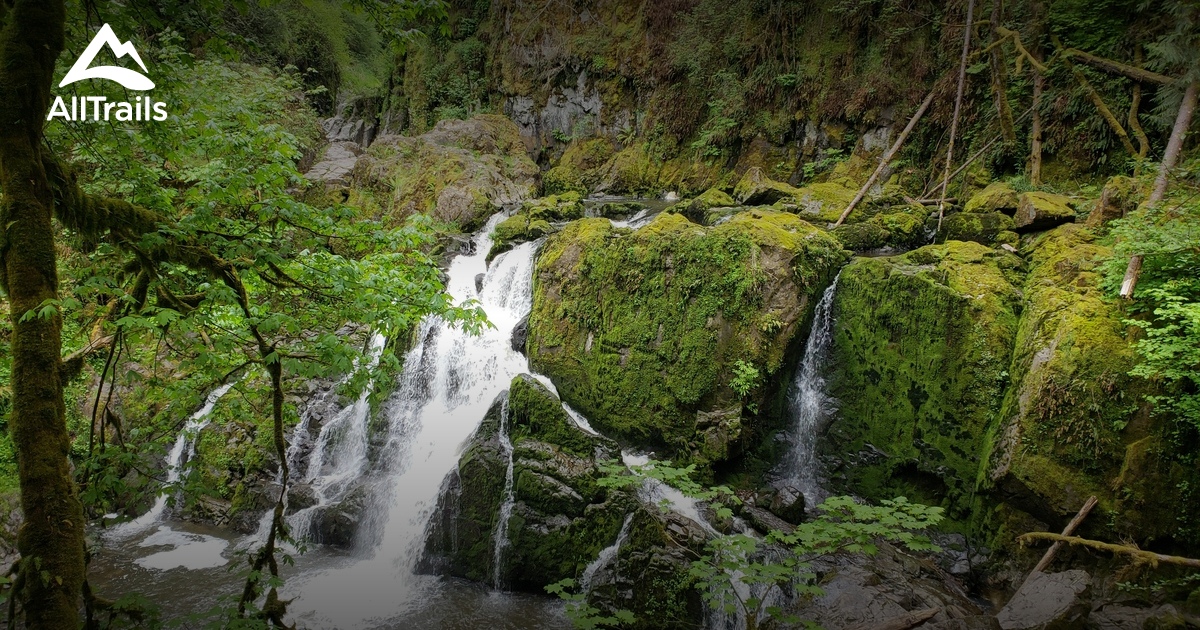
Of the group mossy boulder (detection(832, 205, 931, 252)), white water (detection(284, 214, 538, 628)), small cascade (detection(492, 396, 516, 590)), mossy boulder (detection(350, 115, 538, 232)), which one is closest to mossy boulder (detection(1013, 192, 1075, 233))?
mossy boulder (detection(832, 205, 931, 252))

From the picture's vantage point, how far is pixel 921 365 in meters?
8.05

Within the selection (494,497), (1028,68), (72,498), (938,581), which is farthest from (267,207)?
(1028,68)

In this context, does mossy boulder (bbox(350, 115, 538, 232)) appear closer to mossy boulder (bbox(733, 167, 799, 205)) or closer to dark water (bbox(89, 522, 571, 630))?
mossy boulder (bbox(733, 167, 799, 205))

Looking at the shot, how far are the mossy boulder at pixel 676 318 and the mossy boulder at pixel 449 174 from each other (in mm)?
6147

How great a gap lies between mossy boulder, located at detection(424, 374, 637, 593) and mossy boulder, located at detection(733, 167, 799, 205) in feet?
24.2

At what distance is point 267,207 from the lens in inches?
142

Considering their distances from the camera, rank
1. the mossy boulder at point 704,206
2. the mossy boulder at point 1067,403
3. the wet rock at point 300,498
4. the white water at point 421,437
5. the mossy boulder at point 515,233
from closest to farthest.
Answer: the mossy boulder at point 1067,403 → the white water at point 421,437 → the wet rock at point 300,498 → the mossy boulder at point 704,206 → the mossy boulder at point 515,233

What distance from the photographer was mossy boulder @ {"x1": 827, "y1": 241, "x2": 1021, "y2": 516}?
750 cm

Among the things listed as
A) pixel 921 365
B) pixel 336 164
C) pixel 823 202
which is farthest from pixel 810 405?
pixel 336 164

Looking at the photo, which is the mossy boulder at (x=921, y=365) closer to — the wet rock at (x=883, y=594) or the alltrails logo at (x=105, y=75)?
the wet rock at (x=883, y=594)

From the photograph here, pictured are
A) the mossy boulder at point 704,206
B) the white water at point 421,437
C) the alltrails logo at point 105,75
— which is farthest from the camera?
the mossy boulder at point 704,206

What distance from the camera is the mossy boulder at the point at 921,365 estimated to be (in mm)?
A: 7504

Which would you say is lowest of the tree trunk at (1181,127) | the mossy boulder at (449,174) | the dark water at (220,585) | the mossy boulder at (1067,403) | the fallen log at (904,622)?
the dark water at (220,585)

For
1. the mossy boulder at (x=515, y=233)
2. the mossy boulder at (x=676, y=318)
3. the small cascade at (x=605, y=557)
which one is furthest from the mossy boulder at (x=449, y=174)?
the small cascade at (x=605, y=557)
